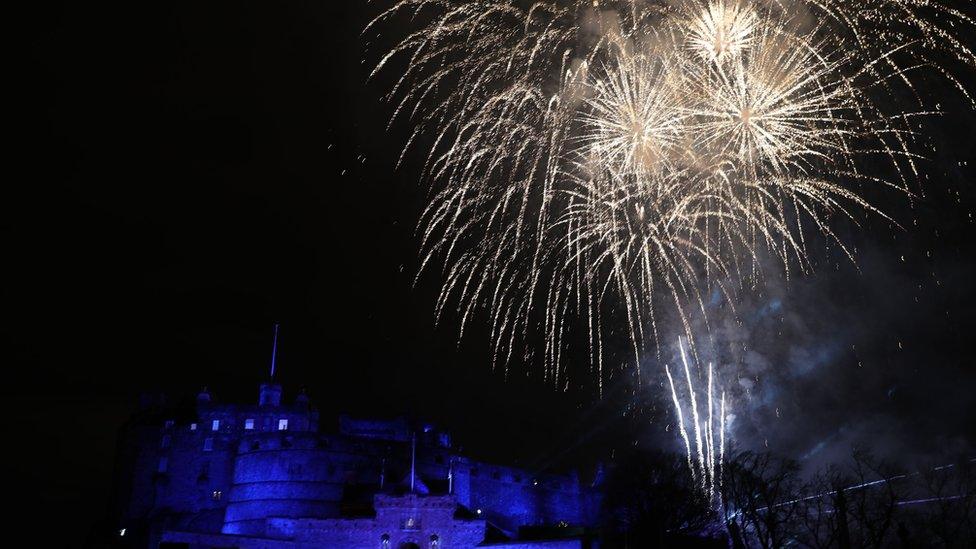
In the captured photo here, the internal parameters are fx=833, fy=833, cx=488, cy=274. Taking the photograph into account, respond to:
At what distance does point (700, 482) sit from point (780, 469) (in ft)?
29.4

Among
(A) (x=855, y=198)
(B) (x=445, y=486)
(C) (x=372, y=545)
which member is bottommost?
(C) (x=372, y=545)

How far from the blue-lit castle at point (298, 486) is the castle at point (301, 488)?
0.23 feet

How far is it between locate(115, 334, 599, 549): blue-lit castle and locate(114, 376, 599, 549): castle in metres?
0.07

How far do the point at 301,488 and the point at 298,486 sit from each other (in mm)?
244

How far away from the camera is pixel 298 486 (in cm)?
5550

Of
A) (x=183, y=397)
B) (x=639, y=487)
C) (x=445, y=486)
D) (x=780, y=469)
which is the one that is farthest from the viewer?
(x=183, y=397)

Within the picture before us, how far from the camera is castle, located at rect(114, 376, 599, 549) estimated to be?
47.8 metres

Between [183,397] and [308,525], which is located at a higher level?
[183,397]

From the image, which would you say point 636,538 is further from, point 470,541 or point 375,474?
point 375,474

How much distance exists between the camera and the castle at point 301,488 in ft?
157

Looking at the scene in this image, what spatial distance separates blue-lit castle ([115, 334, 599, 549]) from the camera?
4797 cm

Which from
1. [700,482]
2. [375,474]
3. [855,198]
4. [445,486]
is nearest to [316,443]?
[375,474]

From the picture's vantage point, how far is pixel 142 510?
56.2 metres

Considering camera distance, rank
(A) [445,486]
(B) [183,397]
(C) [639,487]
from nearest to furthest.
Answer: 1. (A) [445,486]
2. (C) [639,487]
3. (B) [183,397]
